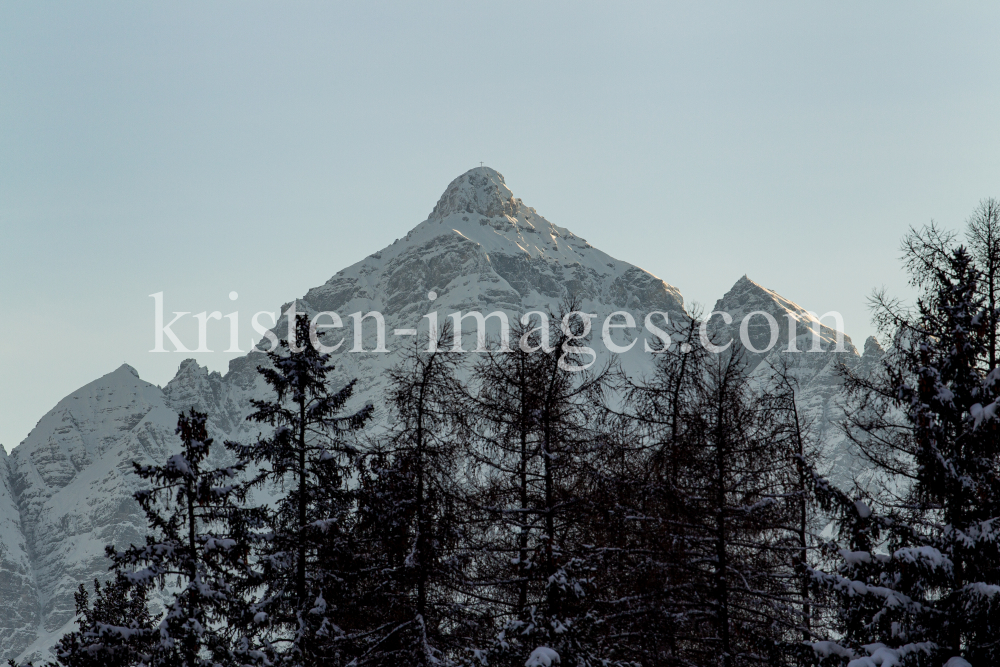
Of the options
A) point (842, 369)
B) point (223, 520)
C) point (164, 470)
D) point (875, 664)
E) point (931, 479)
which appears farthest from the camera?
point (223, 520)

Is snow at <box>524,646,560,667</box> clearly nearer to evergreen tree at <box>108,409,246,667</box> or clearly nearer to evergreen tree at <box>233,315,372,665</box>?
evergreen tree at <box>233,315,372,665</box>

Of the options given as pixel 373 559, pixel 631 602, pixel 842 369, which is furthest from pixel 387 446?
pixel 842 369

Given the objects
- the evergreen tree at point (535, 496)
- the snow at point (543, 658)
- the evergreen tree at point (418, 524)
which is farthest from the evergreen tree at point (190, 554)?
the snow at point (543, 658)

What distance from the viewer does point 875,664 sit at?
11.0 metres

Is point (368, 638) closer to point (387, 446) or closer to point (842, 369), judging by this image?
point (387, 446)

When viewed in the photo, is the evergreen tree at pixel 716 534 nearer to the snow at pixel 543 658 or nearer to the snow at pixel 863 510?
the snow at pixel 863 510

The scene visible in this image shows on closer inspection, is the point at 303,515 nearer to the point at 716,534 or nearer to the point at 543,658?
the point at 543,658

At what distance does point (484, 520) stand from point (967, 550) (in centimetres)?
649

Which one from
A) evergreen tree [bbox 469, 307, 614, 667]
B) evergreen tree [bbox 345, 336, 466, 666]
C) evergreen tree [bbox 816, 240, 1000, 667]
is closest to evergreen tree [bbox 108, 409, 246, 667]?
evergreen tree [bbox 345, 336, 466, 666]

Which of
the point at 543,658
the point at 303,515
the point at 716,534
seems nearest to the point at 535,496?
the point at 716,534

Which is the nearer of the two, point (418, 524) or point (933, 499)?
point (933, 499)

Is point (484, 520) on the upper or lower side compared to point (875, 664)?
upper

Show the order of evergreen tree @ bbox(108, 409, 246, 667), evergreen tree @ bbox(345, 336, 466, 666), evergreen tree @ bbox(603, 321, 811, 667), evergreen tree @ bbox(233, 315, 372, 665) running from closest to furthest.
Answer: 1. evergreen tree @ bbox(603, 321, 811, 667)
2. evergreen tree @ bbox(345, 336, 466, 666)
3. evergreen tree @ bbox(108, 409, 246, 667)
4. evergreen tree @ bbox(233, 315, 372, 665)

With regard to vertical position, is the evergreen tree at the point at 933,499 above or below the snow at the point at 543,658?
above
